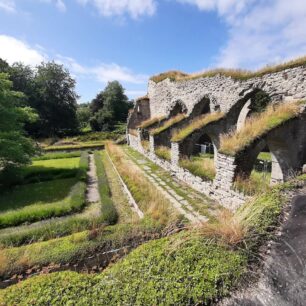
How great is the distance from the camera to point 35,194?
32.1 feet

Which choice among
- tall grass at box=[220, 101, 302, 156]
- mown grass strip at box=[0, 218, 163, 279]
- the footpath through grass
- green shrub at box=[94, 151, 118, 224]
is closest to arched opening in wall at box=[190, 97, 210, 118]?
tall grass at box=[220, 101, 302, 156]

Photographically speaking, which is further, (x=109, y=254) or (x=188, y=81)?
(x=188, y=81)

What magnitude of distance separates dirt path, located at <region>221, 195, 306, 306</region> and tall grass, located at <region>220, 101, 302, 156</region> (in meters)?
3.57

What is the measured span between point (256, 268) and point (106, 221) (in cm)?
461

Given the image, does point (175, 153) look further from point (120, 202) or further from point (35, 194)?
point (35, 194)

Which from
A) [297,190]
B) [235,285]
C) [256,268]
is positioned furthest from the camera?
[297,190]

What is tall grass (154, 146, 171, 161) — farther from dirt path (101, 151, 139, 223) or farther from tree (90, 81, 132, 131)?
tree (90, 81, 132, 131)

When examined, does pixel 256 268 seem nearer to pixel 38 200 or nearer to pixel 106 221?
pixel 106 221

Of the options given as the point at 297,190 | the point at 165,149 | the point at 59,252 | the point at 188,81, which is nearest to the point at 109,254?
the point at 59,252

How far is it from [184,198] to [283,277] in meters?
5.04

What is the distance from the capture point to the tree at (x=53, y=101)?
3466 cm

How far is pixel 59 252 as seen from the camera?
446 cm

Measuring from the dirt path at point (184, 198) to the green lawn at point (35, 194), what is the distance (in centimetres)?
411

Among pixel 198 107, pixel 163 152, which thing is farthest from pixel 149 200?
pixel 198 107
